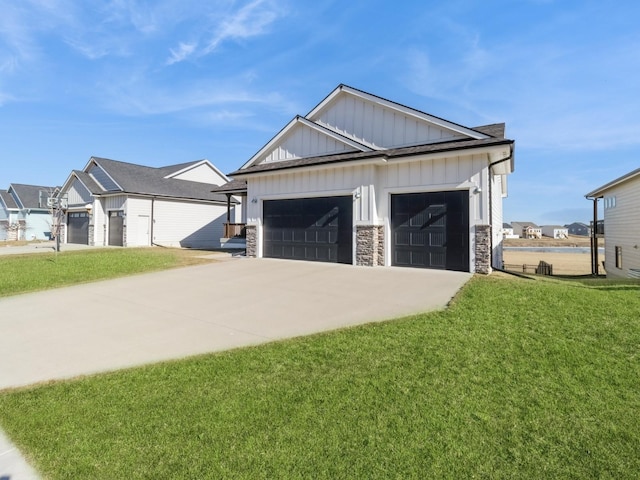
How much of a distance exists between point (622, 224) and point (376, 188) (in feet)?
48.7

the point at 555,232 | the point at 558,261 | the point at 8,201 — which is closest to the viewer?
the point at 558,261

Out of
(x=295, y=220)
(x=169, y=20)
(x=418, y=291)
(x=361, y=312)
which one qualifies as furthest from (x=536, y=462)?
(x=169, y=20)

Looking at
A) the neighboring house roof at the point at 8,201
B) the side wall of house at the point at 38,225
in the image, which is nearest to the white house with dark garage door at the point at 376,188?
the side wall of house at the point at 38,225

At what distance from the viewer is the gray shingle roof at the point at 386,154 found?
1021 centimetres

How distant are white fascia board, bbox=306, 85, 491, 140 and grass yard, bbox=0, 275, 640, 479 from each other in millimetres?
8018

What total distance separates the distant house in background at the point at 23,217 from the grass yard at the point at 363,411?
41592mm

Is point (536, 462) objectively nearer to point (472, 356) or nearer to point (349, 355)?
point (472, 356)

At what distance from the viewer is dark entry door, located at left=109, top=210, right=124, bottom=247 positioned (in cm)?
2386

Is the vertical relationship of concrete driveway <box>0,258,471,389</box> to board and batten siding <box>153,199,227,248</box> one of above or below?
below

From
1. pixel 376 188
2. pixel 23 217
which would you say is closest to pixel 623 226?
pixel 376 188

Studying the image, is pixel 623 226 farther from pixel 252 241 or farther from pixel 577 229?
pixel 577 229

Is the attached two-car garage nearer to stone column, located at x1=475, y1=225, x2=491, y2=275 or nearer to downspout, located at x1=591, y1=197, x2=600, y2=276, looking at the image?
stone column, located at x1=475, y1=225, x2=491, y2=275

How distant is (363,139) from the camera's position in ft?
45.4

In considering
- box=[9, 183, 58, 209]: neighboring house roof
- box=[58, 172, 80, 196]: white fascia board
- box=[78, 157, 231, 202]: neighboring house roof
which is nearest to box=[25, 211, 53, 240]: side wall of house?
box=[9, 183, 58, 209]: neighboring house roof
